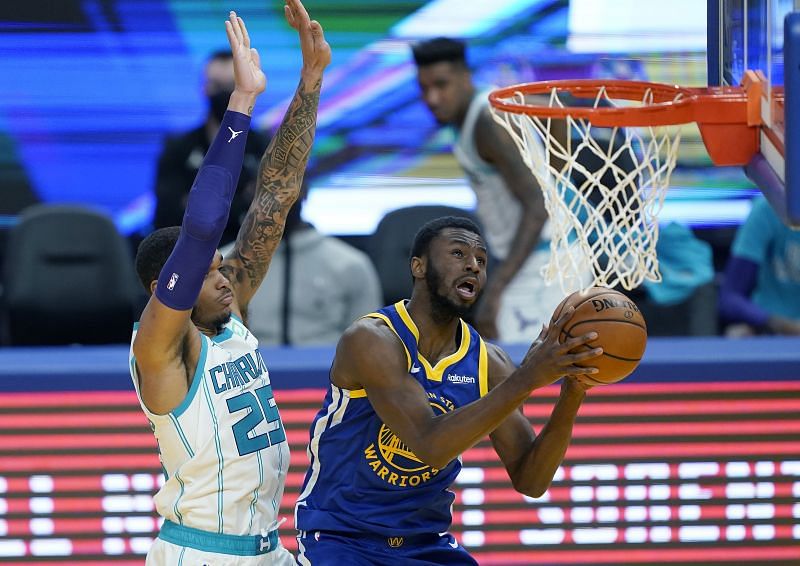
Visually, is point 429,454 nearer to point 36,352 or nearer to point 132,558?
point 132,558

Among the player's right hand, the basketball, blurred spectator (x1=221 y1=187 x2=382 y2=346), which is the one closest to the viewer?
the player's right hand

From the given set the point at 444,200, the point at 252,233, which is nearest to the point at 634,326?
the point at 252,233

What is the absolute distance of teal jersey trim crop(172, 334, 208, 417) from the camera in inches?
167

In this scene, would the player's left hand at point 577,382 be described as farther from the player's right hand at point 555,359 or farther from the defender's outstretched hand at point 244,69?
the defender's outstretched hand at point 244,69

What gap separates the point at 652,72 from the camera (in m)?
8.12

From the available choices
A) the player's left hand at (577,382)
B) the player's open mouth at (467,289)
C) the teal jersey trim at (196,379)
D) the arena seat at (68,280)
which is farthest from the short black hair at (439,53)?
the teal jersey trim at (196,379)

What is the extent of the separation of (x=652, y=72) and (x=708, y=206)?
2.96 ft

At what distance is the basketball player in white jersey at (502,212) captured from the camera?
6449 mm

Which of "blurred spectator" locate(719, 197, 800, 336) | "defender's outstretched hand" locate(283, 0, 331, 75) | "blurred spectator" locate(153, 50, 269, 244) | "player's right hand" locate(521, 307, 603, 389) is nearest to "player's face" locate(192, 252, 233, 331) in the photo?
"defender's outstretched hand" locate(283, 0, 331, 75)

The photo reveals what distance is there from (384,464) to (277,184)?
1170 millimetres

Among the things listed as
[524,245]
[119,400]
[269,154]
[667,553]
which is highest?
[269,154]

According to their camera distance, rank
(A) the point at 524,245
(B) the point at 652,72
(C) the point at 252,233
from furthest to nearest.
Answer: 1. (B) the point at 652,72
2. (A) the point at 524,245
3. (C) the point at 252,233

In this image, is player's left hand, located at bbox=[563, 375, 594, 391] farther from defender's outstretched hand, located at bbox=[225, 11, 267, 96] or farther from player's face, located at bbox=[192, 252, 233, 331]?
defender's outstretched hand, located at bbox=[225, 11, 267, 96]

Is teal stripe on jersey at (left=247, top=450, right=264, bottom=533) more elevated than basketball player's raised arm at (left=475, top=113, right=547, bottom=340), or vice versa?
basketball player's raised arm at (left=475, top=113, right=547, bottom=340)
